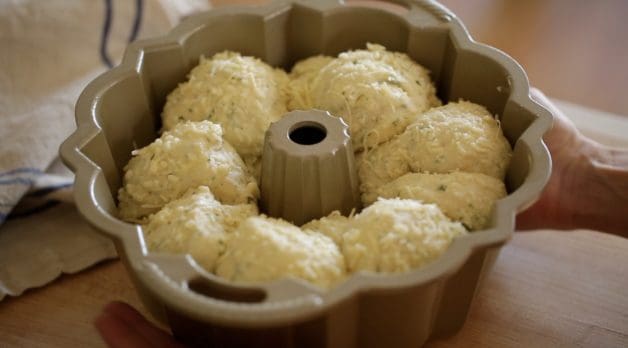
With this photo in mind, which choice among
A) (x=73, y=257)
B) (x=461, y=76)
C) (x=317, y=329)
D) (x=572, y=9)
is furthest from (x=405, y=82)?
(x=572, y=9)

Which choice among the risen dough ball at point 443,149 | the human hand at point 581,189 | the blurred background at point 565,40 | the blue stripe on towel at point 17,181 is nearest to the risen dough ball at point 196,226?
the risen dough ball at point 443,149

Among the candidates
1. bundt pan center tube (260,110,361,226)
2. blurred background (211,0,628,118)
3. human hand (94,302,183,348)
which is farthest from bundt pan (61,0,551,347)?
blurred background (211,0,628,118)

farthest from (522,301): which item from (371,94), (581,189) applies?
(371,94)

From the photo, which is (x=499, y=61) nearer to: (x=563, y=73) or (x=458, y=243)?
(x=458, y=243)

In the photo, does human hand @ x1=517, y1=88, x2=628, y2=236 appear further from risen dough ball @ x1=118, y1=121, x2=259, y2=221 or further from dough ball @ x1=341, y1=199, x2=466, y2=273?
risen dough ball @ x1=118, y1=121, x2=259, y2=221

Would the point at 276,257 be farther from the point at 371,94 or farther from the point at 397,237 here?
the point at 371,94
